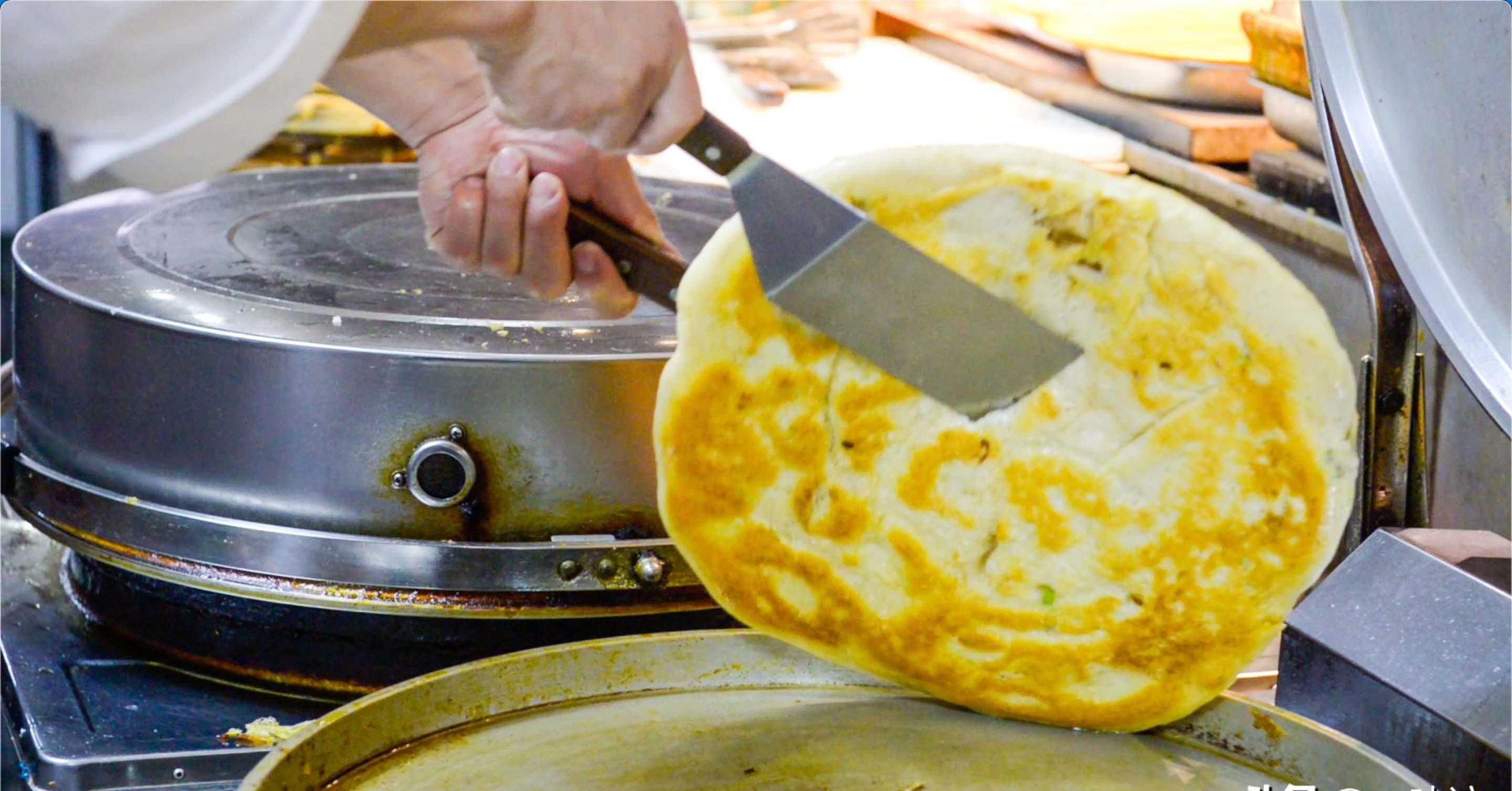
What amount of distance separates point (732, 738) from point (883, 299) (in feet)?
1.30

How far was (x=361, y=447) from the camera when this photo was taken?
1475mm

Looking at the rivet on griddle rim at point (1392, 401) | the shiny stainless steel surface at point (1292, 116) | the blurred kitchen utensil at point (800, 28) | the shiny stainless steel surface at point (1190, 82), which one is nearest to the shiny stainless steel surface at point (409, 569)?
the rivet on griddle rim at point (1392, 401)

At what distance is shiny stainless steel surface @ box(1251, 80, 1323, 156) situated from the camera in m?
2.66

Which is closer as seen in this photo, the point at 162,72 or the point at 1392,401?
the point at 162,72

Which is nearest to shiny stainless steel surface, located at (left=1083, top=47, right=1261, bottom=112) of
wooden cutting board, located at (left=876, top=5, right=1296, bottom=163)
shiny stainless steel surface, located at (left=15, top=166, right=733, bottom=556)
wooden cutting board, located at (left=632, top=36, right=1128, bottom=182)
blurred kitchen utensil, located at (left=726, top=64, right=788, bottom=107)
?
wooden cutting board, located at (left=876, top=5, right=1296, bottom=163)

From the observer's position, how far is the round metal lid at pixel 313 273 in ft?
4.93

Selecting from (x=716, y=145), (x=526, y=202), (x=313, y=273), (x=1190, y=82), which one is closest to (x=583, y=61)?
Result: (x=716, y=145)

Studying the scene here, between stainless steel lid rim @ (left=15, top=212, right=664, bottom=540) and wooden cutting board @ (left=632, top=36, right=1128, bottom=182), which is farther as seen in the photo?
wooden cutting board @ (left=632, top=36, right=1128, bottom=182)

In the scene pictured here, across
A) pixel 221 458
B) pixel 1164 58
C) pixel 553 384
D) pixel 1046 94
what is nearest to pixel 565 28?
pixel 553 384

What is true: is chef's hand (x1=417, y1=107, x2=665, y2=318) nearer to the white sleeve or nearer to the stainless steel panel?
the white sleeve

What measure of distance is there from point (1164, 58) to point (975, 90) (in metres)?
0.83

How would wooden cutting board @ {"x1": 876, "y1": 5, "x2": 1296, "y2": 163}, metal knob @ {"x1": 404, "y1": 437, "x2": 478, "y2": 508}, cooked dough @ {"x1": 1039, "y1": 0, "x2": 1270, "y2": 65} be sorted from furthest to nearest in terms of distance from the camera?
cooked dough @ {"x1": 1039, "y1": 0, "x2": 1270, "y2": 65}, wooden cutting board @ {"x1": 876, "y1": 5, "x2": 1296, "y2": 163}, metal knob @ {"x1": 404, "y1": 437, "x2": 478, "y2": 508}

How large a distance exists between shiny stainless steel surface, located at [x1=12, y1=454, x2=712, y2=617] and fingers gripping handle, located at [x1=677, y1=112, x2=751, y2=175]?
17.4 inches

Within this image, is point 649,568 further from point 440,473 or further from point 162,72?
point 162,72
